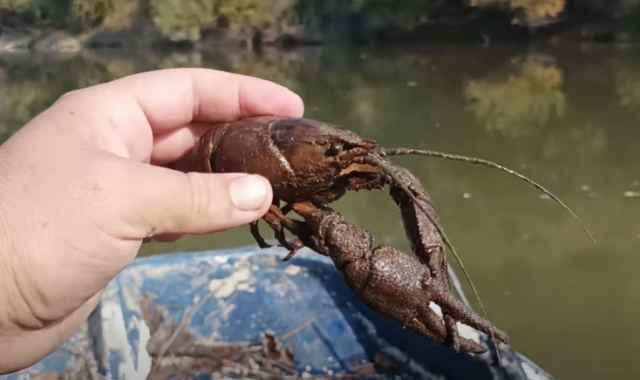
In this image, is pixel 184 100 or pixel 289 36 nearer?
pixel 184 100

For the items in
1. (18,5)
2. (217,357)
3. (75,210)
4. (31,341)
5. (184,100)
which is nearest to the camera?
(75,210)

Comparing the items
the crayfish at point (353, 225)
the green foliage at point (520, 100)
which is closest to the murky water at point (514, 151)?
the green foliage at point (520, 100)

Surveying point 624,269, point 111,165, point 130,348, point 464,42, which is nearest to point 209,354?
point 130,348

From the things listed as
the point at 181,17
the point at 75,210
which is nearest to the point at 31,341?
the point at 75,210

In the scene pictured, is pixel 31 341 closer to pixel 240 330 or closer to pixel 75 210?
pixel 75 210

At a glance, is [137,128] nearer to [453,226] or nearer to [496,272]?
[496,272]

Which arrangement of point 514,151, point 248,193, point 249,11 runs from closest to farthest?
point 248,193, point 514,151, point 249,11

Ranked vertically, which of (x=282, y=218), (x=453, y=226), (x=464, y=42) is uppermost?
(x=282, y=218)
